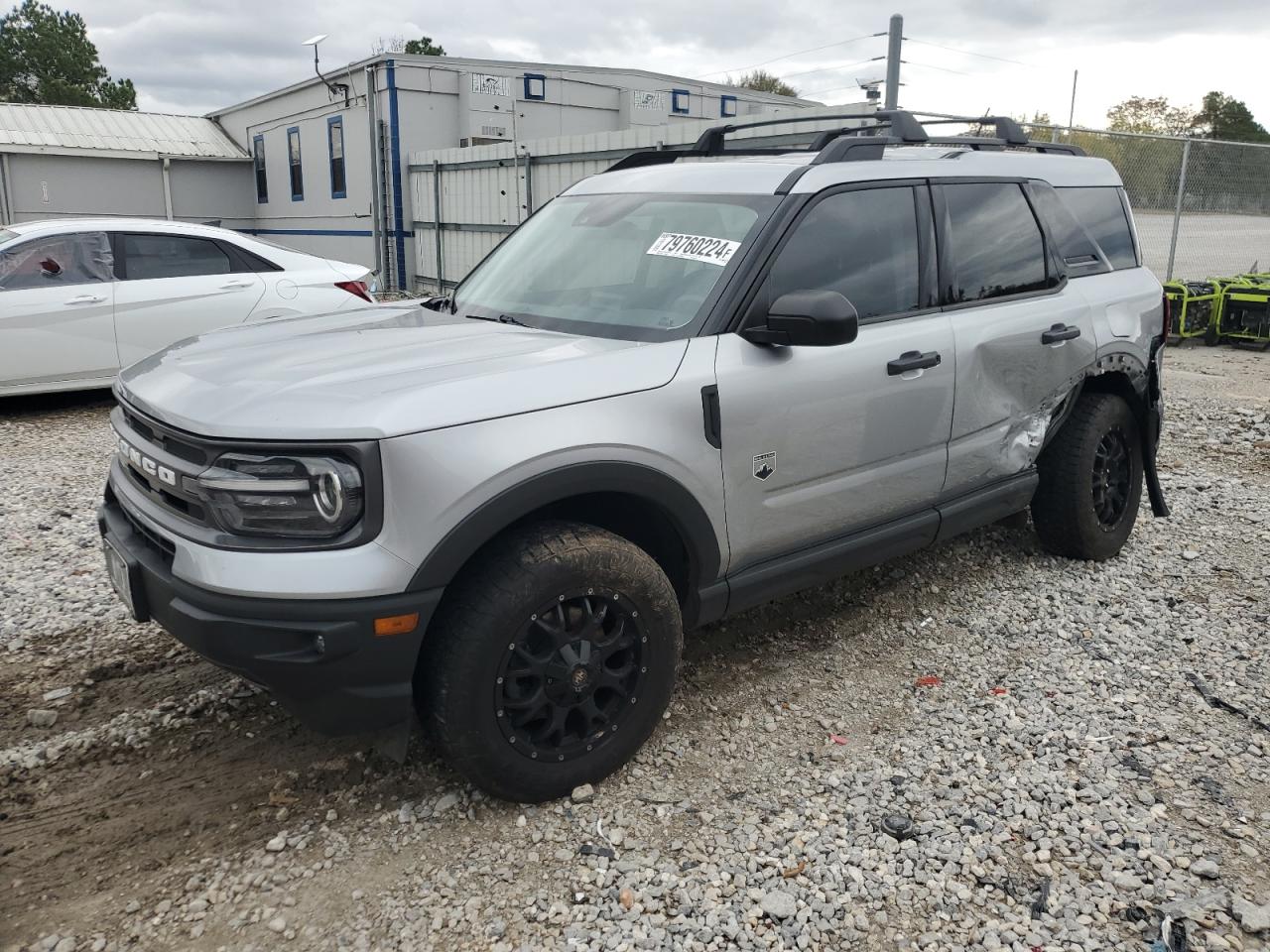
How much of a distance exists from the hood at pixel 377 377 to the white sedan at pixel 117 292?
13.5 ft

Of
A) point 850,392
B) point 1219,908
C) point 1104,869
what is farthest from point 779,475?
point 1219,908

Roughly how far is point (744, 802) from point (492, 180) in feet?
42.9

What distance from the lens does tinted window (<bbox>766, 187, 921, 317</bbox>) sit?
3.40 m

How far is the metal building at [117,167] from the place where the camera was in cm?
2127

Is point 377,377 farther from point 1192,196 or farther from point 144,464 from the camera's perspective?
point 1192,196

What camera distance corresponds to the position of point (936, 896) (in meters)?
2.60

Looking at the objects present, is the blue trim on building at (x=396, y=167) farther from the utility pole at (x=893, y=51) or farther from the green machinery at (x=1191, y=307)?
the green machinery at (x=1191, y=307)

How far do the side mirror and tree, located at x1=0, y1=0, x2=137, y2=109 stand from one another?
199 feet

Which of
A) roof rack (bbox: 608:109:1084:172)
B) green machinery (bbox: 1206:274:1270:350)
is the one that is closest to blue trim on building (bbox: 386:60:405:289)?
green machinery (bbox: 1206:274:1270:350)

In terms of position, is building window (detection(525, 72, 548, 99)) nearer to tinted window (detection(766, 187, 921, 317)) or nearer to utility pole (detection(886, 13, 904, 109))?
utility pole (detection(886, 13, 904, 109))

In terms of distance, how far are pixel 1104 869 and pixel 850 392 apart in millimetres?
1634

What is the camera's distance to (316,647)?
2.44 m

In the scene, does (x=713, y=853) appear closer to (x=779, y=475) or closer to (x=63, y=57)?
(x=779, y=475)

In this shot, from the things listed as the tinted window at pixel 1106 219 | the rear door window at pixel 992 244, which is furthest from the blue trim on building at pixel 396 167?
the rear door window at pixel 992 244
